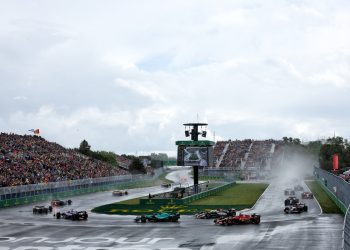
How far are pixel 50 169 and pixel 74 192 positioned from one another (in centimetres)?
584

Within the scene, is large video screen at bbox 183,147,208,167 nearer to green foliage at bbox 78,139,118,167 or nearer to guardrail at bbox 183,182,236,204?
guardrail at bbox 183,182,236,204

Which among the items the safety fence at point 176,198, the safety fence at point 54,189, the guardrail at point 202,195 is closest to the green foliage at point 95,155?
the safety fence at point 54,189

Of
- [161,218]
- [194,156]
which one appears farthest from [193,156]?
[161,218]

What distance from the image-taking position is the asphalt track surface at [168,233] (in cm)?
3706

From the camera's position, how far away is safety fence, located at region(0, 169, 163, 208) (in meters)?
72.7

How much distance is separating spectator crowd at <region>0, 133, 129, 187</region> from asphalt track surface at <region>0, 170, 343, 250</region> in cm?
2521

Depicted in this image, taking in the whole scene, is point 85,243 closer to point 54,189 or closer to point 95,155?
point 54,189

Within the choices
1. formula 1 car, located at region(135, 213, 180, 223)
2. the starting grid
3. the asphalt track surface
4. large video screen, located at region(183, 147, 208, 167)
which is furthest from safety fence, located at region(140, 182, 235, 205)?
the starting grid

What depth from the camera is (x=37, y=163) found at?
92000 millimetres

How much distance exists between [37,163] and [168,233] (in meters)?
53.8

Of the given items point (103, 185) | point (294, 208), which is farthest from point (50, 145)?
point (294, 208)

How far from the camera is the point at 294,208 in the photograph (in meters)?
58.1

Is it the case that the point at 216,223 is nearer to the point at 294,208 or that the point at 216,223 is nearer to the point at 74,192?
the point at 294,208

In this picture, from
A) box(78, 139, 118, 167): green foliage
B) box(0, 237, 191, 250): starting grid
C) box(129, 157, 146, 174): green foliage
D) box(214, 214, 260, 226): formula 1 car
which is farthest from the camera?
box(78, 139, 118, 167): green foliage
